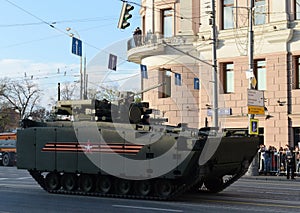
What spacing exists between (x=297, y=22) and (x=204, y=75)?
633 centimetres

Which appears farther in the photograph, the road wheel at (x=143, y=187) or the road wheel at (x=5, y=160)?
the road wheel at (x=5, y=160)

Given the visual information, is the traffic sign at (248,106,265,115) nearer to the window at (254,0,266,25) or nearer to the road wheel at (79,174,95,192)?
the window at (254,0,266,25)

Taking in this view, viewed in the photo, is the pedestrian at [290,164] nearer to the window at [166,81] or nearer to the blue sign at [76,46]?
the blue sign at [76,46]

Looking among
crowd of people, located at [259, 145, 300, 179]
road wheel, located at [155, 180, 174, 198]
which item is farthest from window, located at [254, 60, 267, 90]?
road wheel, located at [155, 180, 174, 198]

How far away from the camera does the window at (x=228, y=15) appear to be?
32.7 metres

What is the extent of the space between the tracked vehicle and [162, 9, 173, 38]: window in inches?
719

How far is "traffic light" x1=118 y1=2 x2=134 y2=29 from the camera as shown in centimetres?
2085

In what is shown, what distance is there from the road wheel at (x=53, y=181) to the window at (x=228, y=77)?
1816cm

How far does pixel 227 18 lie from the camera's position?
1300 inches

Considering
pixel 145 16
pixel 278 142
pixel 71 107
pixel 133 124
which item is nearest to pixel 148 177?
pixel 133 124

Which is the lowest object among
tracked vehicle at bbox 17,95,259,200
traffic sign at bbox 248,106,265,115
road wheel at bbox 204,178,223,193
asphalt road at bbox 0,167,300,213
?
asphalt road at bbox 0,167,300,213

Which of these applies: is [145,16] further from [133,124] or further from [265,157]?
[133,124]

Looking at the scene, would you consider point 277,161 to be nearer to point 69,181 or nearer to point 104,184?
point 104,184

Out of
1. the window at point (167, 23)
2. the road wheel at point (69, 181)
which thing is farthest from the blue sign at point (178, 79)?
the road wheel at point (69, 181)
